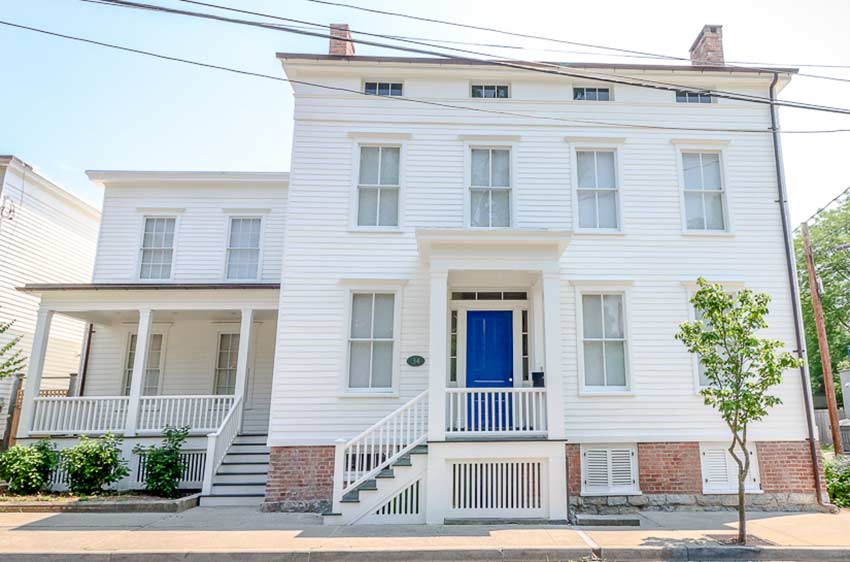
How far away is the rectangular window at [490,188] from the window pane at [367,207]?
187 cm

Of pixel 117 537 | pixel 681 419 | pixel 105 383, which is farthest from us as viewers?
pixel 105 383

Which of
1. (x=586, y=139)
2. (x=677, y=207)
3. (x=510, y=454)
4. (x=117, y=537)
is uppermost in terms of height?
(x=586, y=139)

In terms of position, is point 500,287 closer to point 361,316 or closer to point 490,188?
point 490,188

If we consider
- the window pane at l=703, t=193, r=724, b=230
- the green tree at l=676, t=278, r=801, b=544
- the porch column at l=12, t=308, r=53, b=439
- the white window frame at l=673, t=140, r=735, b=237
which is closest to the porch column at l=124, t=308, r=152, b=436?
the porch column at l=12, t=308, r=53, b=439

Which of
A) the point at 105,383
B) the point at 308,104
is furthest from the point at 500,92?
the point at 105,383

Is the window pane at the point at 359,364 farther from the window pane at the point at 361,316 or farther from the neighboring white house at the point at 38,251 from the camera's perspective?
the neighboring white house at the point at 38,251

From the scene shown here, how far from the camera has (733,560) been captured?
21.0ft

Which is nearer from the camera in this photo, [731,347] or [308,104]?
[731,347]

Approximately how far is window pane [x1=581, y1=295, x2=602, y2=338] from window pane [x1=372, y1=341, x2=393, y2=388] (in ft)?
12.0

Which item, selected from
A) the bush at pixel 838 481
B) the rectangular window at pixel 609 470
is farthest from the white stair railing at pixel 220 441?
the bush at pixel 838 481

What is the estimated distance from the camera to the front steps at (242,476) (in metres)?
9.68

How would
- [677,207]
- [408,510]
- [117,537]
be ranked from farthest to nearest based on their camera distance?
[677,207] < [408,510] < [117,537]

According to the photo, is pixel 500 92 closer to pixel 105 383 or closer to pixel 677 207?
pixel 677 207

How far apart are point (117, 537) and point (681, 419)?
913 centimetres
